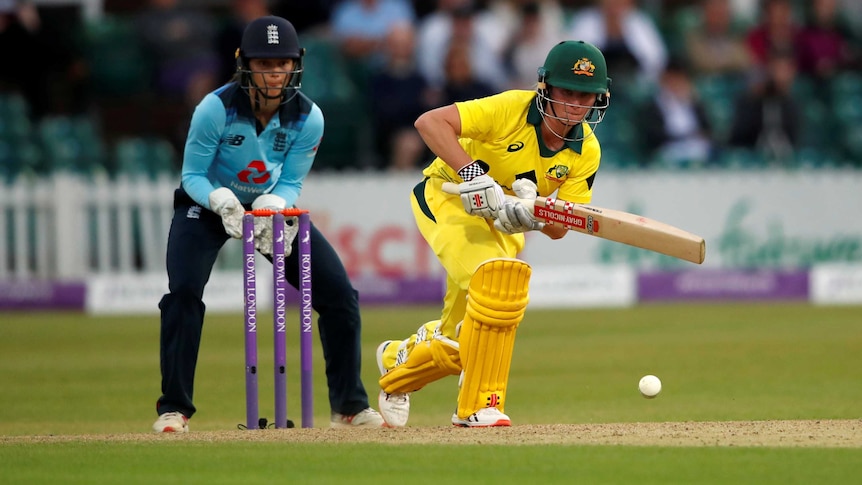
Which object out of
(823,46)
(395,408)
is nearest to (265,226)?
(395,408)

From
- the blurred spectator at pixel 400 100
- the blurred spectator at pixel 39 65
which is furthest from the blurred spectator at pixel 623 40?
the blurred spectator at pixel 39 65

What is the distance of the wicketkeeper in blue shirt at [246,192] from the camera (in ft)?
18.0

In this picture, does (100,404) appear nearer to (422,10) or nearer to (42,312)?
(42,312)

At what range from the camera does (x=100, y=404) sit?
7.00 meters

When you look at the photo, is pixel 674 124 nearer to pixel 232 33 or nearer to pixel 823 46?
pixel 823 46

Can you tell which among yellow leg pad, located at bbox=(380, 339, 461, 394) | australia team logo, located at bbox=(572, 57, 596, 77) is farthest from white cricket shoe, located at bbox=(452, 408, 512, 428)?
australia team logo, located at bbox=(572, 57, 596, 77)

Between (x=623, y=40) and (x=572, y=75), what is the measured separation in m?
7.26

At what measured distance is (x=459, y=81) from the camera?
1169 cm

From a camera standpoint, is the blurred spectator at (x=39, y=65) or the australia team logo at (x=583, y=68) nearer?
the australia team logo at (x=583, y=68)

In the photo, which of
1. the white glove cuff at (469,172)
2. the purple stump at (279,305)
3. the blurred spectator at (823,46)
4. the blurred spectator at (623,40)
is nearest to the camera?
the white glove cuff at (469,172)

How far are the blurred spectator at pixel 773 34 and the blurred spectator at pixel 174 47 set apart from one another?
15.9 feet

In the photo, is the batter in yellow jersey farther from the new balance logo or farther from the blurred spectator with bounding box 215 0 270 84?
the blurred spectator with bounding box 215 0 270 84

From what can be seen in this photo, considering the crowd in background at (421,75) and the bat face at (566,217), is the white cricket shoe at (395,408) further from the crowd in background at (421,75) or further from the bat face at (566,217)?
the crowd in background at (421,75)

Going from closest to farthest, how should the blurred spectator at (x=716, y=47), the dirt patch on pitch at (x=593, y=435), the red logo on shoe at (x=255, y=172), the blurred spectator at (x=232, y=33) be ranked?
the dirt patch on pitch at (x=593, y=435)
the red logo on shoe at (x=255, y=172)
the blurred spectator at (x=232, y=33)
the blurred spectator at (x=716, y=47)
